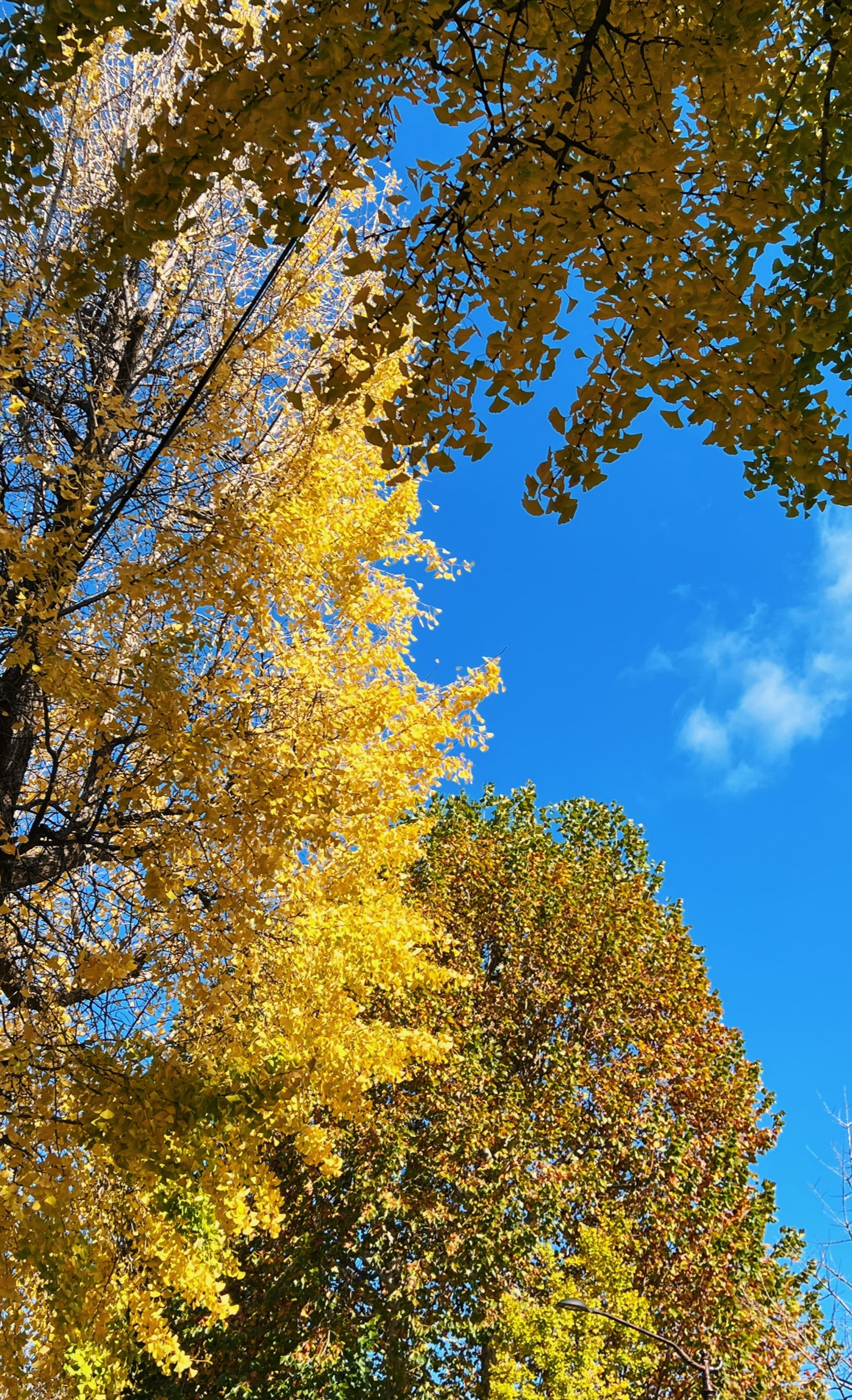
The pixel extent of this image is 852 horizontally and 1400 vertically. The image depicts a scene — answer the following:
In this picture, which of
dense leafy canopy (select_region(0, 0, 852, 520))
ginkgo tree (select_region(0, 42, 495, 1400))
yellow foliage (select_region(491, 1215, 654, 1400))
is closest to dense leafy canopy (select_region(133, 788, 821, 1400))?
yellow foliage (select_region(491, 1215, 654, 1400))

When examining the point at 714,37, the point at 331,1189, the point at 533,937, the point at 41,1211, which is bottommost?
the point at 41,1211

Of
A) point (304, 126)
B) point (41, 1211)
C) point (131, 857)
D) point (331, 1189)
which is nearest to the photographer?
point (304, 126)

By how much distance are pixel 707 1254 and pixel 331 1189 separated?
476 centimetres

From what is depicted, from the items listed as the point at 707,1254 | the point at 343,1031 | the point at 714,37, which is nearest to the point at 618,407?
the point at 714,37

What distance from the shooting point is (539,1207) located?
1086cm

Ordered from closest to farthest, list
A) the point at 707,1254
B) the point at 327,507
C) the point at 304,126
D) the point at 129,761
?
the point at 304,126
the point at 327,507
the point at 129,761
the point at 707,1254

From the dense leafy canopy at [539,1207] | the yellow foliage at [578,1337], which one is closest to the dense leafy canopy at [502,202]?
the dense leafy canopy at [539,1207]

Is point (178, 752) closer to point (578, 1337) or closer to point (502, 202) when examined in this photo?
point (502, 202)

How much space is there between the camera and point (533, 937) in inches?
509

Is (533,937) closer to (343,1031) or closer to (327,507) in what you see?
(343,1031)

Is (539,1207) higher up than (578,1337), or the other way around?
(539,1207)

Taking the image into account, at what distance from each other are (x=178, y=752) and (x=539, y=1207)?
9.25m

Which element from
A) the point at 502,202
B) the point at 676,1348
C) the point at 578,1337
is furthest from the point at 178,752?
the point at 578,1337

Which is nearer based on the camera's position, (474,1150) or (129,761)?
(129,761)
